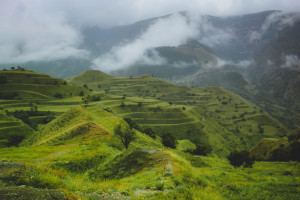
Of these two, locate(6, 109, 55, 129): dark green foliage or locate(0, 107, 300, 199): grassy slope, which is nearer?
locate(0, 107, 300, 199): grassy slope

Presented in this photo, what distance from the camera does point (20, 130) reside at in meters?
87.9

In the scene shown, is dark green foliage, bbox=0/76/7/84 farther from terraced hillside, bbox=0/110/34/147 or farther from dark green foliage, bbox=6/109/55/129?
terraced hillside, bbox=0/110/34/147

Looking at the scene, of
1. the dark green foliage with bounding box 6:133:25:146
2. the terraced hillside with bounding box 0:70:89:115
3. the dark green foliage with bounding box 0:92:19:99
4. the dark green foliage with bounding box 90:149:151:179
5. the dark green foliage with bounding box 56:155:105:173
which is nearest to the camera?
the dark green foliage with bounding box 90:149:151:179

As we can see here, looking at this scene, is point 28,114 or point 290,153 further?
point 28,114

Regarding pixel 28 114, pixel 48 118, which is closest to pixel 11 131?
pixel 48 118

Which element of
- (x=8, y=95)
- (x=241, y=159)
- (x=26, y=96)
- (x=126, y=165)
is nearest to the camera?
(x=126, y=165)

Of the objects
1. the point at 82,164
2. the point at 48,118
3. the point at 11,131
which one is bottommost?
the point at 48,118

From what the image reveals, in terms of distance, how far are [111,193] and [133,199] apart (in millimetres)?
2262

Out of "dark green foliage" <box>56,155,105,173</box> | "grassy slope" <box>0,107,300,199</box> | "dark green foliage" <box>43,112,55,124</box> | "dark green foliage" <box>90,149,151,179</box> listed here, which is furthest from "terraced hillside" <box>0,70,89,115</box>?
"dark green foliage" <box>90,149,151,179</box>

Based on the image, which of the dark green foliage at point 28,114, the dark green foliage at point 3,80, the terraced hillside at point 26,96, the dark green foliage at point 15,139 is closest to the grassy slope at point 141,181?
the dark green foliage at point 15,139

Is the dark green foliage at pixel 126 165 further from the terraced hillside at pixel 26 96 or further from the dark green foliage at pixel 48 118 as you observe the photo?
the terraced hillside at pixel 26 96

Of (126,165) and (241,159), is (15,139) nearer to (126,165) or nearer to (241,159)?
(126,165)

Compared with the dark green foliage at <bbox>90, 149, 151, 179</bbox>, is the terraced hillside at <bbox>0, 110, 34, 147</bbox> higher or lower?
lower

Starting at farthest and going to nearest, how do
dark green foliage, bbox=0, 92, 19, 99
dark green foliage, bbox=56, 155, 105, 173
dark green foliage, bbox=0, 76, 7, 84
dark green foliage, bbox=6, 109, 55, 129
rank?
dark green foliage, bbox=0, 76, 7, 84
dark green foliage, bbox=0, 92, 19, 99
dark green foliage, bbox=6, 109, 55, 129
dark green foliage, bbox=56, 155, 105, 173
